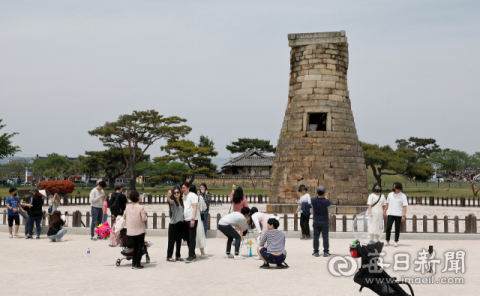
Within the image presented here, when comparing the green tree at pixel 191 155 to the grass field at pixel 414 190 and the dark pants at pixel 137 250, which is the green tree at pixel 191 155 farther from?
the dark pants at pixel 137 250

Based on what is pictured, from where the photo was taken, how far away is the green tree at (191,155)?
1683 inches

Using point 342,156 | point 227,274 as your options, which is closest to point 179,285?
point 227,274

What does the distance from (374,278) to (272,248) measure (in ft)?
9.75

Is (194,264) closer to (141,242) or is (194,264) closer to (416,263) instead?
(141,242)

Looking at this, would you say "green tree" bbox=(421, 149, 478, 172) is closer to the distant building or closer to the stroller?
the distant building

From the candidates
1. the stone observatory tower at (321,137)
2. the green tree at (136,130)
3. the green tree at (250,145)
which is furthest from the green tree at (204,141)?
the stone observatory tower at (321,137)

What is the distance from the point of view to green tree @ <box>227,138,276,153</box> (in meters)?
66.8

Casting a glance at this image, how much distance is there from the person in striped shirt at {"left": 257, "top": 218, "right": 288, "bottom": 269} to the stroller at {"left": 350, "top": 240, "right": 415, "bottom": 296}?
8.23ft

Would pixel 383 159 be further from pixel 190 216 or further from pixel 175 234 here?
pixel 175 234

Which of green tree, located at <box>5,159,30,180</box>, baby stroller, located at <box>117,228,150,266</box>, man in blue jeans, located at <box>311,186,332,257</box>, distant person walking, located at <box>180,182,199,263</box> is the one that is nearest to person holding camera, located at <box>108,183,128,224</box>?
baby stroller, located at <box>117,228,150,266</box>

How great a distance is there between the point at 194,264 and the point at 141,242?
1.10m

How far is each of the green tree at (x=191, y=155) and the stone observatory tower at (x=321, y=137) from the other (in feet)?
77.8

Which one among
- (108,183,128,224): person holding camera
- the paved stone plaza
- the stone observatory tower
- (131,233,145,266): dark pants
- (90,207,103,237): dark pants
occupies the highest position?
the stone observatory tower

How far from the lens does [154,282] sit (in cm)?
679
